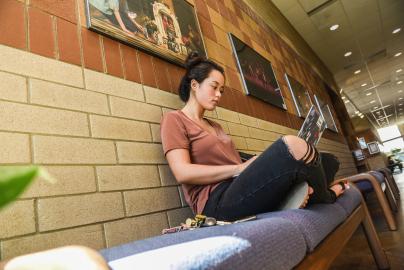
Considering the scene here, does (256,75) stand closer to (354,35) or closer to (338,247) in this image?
(338,247)

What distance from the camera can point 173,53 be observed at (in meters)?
1.89

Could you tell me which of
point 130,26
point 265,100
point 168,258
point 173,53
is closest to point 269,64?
point 265,100

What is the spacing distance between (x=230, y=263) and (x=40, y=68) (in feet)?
3.44

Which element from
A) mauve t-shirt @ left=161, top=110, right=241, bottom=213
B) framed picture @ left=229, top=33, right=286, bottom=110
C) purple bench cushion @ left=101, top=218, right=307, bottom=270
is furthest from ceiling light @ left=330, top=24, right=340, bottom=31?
purple bench cushion @ left=101, top=218, right=307, bottom=270

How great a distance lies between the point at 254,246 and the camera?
515 mm

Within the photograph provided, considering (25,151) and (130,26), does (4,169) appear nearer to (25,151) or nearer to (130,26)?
(25,151)

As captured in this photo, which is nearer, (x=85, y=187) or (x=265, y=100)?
(x=85, y=187)

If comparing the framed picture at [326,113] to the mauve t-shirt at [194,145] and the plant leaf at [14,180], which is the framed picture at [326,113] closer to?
the mauve t-shirt at [194,145]

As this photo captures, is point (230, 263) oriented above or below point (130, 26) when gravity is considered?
below

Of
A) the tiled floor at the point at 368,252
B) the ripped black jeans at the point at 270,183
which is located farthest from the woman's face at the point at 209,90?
the tiled floor at the point at 368,252

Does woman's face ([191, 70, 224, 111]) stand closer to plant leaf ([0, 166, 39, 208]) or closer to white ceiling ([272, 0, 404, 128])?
plant leaf ([0, 166, 39, 208])

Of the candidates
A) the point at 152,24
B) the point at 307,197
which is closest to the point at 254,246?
the point at 307,197

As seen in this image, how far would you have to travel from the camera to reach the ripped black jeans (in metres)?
0.98

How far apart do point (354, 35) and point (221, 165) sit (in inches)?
258
